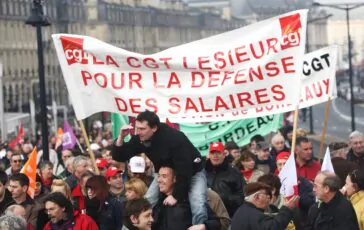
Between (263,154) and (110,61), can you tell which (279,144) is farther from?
(110,61)

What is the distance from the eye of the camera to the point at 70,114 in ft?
272

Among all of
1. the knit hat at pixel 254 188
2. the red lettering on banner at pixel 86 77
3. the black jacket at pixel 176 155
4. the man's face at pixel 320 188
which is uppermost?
the red lettering on banner at pixel 86 77

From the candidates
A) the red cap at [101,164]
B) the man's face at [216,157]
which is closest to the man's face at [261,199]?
the man's face at [216,157]

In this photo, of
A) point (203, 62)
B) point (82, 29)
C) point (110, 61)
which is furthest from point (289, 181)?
point (82, 29)

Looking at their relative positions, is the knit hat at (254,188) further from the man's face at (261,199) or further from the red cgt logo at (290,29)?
the red cgt logo at (290,29)

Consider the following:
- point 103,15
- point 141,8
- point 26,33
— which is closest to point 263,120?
point 26,33

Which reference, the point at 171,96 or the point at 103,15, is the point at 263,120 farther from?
the point at 103,15

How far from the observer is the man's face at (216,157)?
1370 cm

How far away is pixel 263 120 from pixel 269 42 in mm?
7951

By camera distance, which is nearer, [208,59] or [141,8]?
[208,59]

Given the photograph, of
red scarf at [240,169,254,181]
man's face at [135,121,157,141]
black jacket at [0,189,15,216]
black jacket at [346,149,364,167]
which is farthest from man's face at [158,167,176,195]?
black jacket at [346,149,364,167]

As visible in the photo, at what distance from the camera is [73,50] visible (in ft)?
45.3

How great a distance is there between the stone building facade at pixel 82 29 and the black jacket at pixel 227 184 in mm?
75068

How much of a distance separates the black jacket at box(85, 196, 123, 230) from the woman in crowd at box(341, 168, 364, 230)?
190 centimetres
